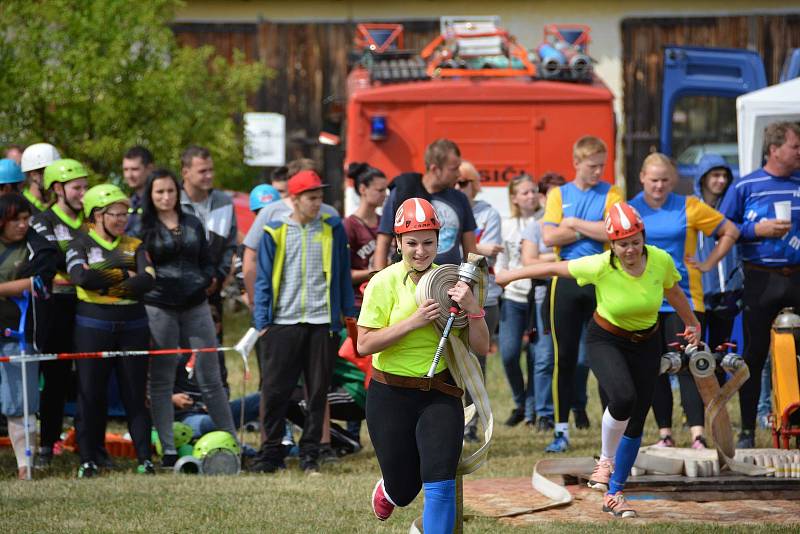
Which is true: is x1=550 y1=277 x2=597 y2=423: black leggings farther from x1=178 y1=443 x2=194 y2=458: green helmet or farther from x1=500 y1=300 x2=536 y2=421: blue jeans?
x1=178 y1=443 x2=194 y2=458: green helmet

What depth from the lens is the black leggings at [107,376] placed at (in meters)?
9.66

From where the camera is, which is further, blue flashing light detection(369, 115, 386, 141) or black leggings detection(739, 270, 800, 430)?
blue flashing light detection(369, 115, 386, 141)

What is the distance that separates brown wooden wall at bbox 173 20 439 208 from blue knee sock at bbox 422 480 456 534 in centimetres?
1951

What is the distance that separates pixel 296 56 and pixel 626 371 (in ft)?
60.4

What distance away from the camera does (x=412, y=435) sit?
6.62 meters

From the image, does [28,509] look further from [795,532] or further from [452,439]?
[795,532]

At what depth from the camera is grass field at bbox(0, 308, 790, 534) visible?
7.75 meters

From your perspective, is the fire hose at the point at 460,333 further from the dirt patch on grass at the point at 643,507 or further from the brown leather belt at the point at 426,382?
the dirt patch on grass at the point at 643,507

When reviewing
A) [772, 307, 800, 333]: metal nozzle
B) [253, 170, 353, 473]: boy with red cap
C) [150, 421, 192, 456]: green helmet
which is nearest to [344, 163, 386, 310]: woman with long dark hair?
[253, 170, 353, 473]: boy with red cap

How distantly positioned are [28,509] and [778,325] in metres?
5.25

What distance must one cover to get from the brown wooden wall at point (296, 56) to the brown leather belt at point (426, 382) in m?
19.2

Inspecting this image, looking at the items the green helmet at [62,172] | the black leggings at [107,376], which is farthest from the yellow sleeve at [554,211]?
the green helmet at [62,172]

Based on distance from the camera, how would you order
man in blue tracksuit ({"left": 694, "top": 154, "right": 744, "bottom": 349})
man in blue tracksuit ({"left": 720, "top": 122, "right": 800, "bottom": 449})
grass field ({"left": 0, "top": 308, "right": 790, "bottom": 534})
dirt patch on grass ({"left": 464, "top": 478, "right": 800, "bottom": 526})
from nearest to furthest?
grass field ({"left": 0, "top": 308, "right": 790, "bottom": 534}) → dirt patch on grass ({"left": 464, "top": 478, "right": 800, "bottom": 526}) → man in blue tracksuit ({"left": 720, "top": 122, "right": 800, "bottom": 449}) → man in blue tracksuit ({"left": 694, "top": 154, "right": 744, "bottom": 349})

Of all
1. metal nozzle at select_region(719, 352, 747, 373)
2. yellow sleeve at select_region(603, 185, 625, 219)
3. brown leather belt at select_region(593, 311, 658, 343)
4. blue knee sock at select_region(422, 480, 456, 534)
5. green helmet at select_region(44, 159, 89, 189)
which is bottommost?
blue knee sock at select_region(422, 480, 456, 534)
